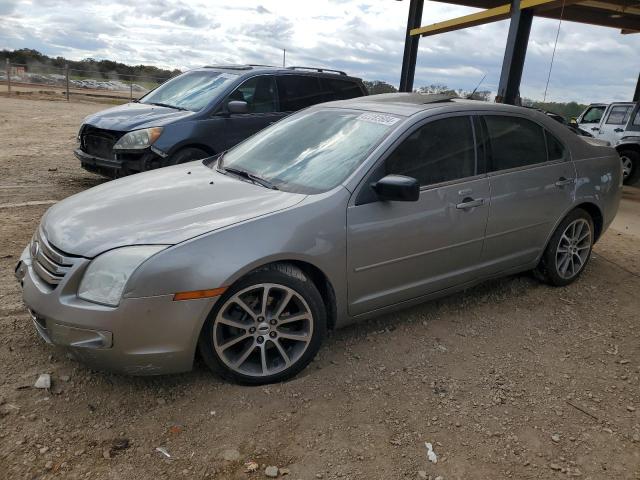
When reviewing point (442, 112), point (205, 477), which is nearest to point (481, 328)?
point (442, 112)

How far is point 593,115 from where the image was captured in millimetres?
13047

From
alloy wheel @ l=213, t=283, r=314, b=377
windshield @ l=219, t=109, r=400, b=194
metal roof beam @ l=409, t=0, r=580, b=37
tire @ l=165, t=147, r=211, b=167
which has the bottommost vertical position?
alloy wheel @ l=213, t=283, r=314, b=377

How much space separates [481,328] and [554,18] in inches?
467

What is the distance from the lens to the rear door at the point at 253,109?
6.75 m

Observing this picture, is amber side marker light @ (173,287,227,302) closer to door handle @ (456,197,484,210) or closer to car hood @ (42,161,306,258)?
car hood @ (42,161,306,258)

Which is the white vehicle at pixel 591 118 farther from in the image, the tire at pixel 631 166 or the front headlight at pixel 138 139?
the front headlight at pixel 138 139

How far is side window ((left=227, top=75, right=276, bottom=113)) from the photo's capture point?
22.7ft

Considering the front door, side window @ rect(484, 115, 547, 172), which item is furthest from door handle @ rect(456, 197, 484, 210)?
side window @ rect(484, 115, 547, 172)

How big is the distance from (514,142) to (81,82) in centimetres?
2939

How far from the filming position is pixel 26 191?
6.66 m

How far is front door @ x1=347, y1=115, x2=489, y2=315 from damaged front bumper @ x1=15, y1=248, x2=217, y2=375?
102 centimetres

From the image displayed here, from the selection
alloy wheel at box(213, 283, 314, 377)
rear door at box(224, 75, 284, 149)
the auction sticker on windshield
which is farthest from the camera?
rear door at box(224, 75, 284, 149)

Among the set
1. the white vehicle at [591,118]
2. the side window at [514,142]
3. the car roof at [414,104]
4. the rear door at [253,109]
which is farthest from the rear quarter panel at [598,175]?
the white vehicle at [591,118]

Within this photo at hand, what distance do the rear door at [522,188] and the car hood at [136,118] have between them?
13.0 feet
